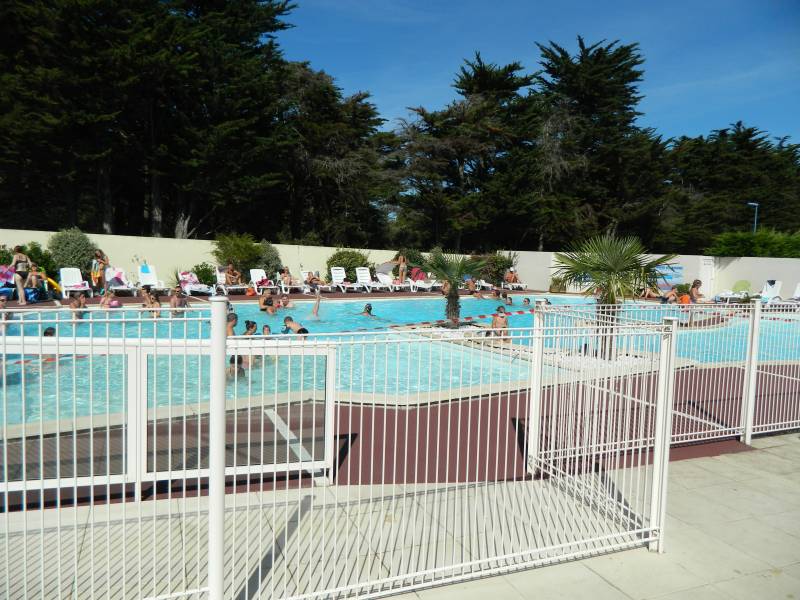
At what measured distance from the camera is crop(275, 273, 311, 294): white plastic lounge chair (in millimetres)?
21266

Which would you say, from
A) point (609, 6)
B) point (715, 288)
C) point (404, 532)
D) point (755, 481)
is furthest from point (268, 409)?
Answer: point (715, 288)

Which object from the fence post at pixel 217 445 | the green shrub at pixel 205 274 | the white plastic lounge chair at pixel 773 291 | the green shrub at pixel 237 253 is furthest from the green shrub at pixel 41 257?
the white plastic lounge chair at pixel 773 291

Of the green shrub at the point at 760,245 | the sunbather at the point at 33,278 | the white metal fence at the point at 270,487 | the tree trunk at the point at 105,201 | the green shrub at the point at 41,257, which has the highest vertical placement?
the tree trunk at the point at 105,201

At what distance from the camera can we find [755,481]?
18.5ft

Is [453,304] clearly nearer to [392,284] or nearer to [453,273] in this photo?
[453,273]

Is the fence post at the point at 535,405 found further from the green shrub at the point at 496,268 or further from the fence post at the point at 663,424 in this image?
the green shrub at the point at 496,268

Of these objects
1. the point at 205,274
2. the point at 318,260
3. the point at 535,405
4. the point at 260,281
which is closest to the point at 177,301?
the point at 260,281

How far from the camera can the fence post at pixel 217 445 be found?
119 inches

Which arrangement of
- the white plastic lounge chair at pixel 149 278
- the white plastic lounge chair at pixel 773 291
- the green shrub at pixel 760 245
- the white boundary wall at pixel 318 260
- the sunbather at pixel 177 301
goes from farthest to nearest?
the green shrub at pixel 760 245, the white plastic lounge chair at pixel 773 291, the white boundary wall at pixel 318 260, the white plastic lounge chair at pixel 149 278, the sunbather at pixel 177 301

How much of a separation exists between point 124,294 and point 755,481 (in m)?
18.5

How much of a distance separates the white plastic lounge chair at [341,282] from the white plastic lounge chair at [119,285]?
7352 millimetres

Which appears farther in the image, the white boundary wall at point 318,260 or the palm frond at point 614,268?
the white boundary wall at point 318,260

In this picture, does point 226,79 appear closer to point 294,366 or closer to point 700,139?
point 294,366

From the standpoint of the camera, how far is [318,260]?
25.4 metres
